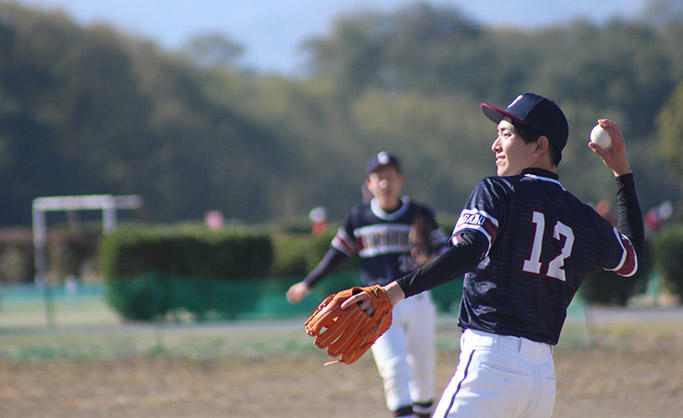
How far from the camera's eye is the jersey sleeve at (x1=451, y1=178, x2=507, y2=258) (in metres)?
3.27

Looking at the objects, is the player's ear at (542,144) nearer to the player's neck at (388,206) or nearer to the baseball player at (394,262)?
the baseball player at (394,262)

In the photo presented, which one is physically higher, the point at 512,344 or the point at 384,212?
the point at 384,212

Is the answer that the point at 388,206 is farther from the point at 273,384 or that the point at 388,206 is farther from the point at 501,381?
the point at 273,384

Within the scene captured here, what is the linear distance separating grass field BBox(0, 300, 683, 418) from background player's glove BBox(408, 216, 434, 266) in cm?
195

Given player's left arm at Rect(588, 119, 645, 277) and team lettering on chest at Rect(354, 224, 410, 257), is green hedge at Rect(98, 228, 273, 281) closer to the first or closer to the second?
team lettering on chest at Rect(354, 224, 410, 257)

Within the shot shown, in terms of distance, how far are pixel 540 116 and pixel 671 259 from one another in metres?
15.7

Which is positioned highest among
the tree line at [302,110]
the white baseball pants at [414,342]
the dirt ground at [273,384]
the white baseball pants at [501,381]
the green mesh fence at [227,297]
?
the tree line at [302,110]

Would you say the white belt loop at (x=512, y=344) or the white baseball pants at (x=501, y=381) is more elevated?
the white belt loop at (x=512, y=344)

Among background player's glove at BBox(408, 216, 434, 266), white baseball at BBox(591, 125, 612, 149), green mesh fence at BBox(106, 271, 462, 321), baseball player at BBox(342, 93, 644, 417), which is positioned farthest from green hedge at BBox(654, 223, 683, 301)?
baseball player at BBox(342, 93, 644, 417)

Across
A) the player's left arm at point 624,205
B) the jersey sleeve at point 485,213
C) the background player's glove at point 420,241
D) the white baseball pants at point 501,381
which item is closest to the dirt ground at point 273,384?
the background player's glove at point 420,241

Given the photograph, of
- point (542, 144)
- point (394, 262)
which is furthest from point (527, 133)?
point (394, 262)

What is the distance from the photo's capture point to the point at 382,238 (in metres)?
6.73

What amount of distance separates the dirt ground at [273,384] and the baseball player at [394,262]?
167 cm

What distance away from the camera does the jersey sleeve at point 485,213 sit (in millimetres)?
3271
